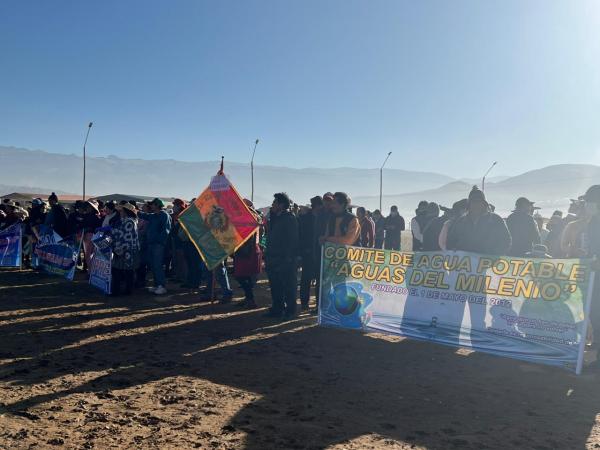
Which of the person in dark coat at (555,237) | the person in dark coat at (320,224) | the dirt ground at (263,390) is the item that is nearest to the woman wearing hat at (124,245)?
the dirt ground at (263,390)

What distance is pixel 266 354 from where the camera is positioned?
6250 mm

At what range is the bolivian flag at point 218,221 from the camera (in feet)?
28.3

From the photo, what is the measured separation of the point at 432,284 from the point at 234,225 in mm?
3607

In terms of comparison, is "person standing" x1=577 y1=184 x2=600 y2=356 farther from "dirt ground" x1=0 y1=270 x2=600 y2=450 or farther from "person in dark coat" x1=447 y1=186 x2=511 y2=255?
"person in dark coat" x1=447 y1=186 x2=511 y2=255

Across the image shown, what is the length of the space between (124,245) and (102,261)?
0.77 meters

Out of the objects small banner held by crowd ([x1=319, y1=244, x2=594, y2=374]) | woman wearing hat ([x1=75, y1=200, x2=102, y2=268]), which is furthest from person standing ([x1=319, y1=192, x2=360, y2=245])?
woman wearing hat ([x1=75, y1=200, x2=102, y2=268])

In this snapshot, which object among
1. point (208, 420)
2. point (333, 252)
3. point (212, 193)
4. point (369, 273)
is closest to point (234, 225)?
point (212, 193)

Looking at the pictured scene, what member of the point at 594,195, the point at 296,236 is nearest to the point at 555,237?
the point at 594,195

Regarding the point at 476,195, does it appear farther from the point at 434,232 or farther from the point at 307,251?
the point at 307,251

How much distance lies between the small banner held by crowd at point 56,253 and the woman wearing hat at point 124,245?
6.83 ft

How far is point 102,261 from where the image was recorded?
1004 cm

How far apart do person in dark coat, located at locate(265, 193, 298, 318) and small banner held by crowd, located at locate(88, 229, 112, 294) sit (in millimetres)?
3470

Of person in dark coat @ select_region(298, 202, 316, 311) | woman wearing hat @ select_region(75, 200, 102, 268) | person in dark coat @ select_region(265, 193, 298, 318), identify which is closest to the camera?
person in dark coat @ select_region(265, 193, 298, 318)

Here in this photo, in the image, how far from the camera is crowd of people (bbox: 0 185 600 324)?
679 cm
